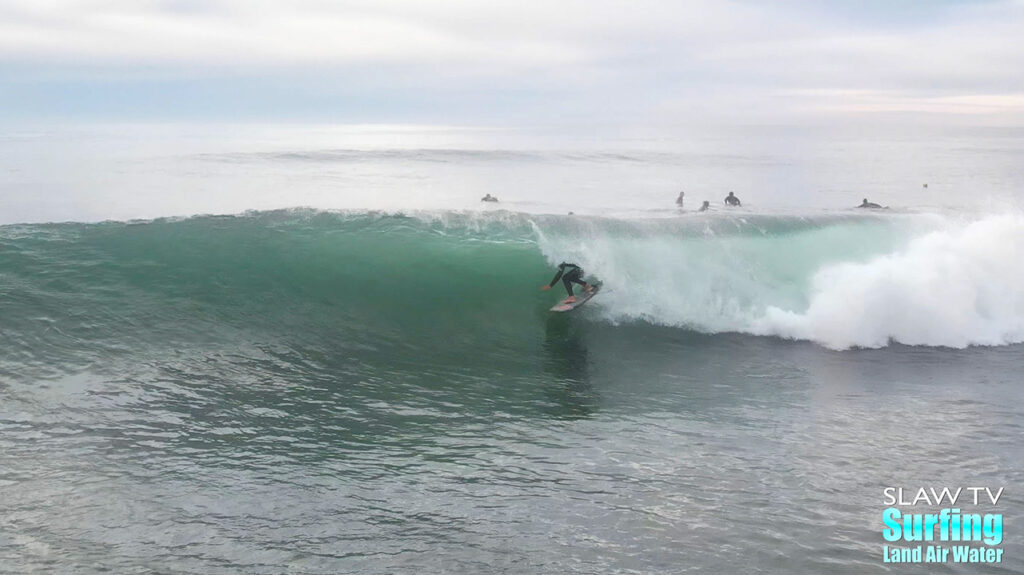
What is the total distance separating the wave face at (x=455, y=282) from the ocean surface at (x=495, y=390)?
68 mm

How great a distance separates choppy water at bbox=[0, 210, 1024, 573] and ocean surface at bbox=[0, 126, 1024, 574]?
44mm

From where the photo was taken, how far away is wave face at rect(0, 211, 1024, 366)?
1245 cm

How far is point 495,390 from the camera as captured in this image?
10570mm

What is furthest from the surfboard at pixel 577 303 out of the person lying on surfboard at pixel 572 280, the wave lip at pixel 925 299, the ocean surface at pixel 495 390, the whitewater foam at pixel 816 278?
the wave lip at pixel 925 299

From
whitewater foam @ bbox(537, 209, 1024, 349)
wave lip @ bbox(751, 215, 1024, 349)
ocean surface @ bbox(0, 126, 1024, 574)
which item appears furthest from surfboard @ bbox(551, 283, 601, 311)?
wave lip @ bbox(751, 215, 1024, 349)

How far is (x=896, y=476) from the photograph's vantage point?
309 inches

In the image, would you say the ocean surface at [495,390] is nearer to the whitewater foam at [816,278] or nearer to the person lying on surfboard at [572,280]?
the whitewater foam at [816,278]

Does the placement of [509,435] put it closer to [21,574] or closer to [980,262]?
[21,574]

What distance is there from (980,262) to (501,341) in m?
10.4

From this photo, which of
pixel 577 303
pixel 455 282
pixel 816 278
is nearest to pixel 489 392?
pixel 577 303

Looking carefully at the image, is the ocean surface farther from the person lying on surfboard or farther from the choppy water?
the person lying on surfboard

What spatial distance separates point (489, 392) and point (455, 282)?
5.29 meters

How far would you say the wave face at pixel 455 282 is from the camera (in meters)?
12.5

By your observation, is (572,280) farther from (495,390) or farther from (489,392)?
(489,392)
